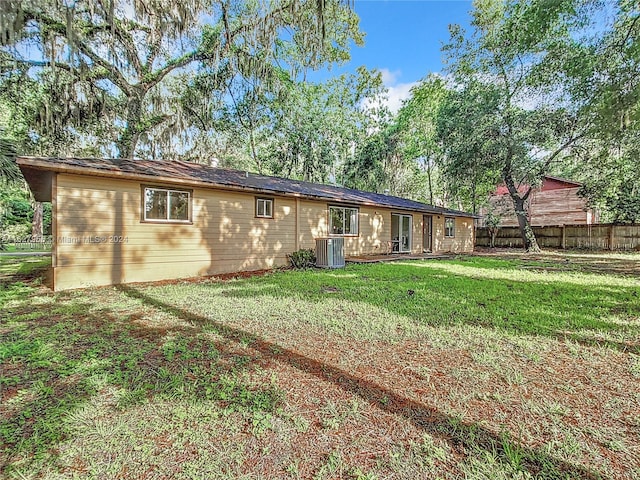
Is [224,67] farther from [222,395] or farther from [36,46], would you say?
[222,395]

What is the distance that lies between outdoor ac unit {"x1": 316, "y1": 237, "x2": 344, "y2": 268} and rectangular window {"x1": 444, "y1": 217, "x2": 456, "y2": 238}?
28.9 feet

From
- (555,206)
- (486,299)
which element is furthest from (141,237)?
(555,206)

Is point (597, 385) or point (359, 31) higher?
point (359, 31)

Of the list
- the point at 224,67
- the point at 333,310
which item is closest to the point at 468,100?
the point at 224,67

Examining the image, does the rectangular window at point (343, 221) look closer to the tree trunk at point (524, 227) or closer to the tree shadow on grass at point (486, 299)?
the tree shadow on grass at point (486, 299)

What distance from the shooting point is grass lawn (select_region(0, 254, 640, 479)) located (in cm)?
167

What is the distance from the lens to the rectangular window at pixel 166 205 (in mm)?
7188

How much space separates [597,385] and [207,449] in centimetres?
295

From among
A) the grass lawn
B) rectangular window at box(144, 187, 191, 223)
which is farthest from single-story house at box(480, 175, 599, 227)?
the grass lawn

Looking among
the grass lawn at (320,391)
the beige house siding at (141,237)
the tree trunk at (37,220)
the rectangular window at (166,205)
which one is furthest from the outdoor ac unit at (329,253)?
the tree trunk at (37,220)

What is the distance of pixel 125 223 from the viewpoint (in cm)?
684

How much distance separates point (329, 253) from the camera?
9.59 metres

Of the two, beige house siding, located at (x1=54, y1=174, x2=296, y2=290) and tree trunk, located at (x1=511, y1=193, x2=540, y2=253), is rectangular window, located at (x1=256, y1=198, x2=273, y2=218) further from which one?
tree trunk, located at (x1=511, y1=193, x2=540, y2=253)

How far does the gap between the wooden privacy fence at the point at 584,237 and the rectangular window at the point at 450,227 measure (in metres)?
5.30
